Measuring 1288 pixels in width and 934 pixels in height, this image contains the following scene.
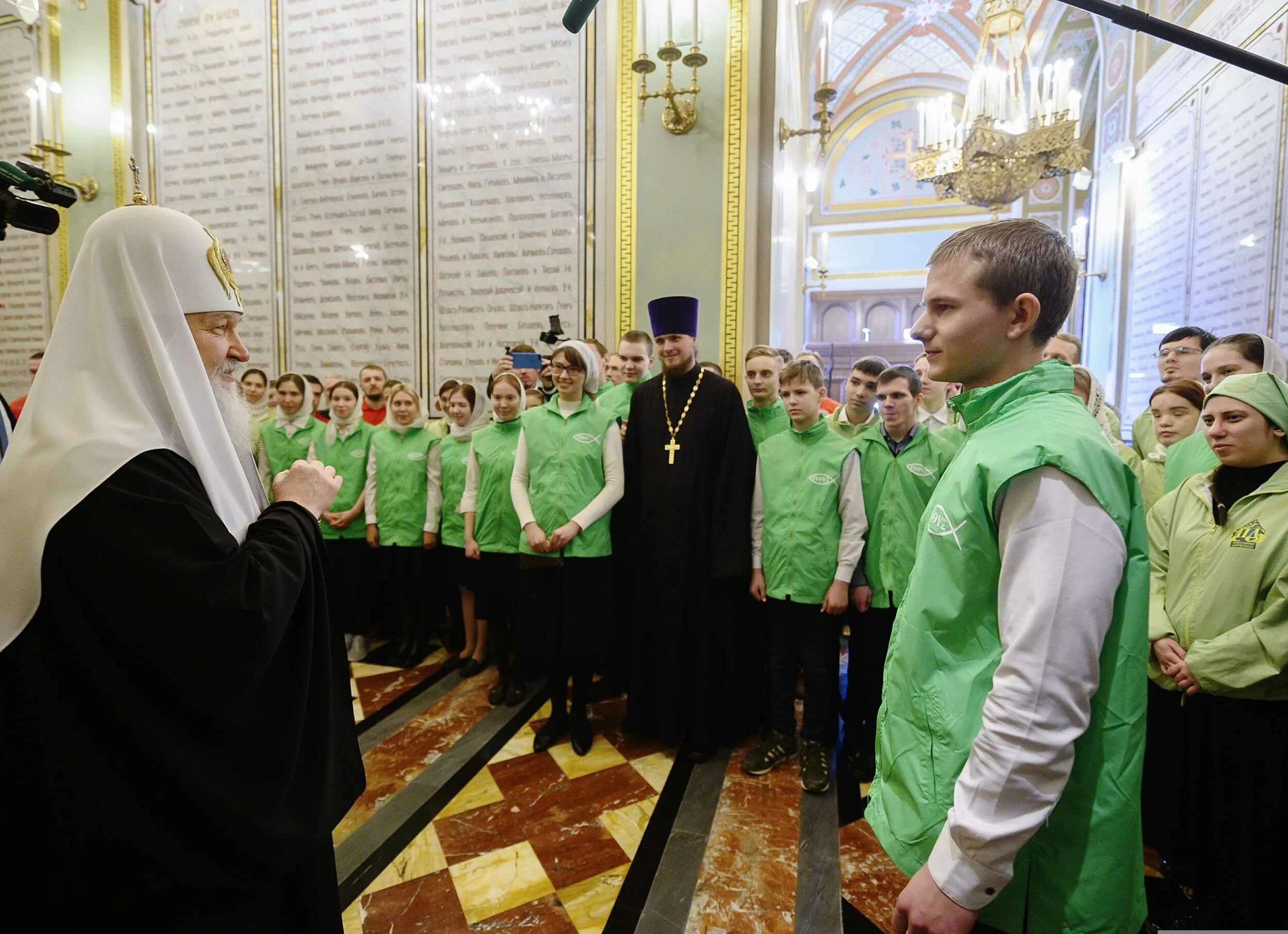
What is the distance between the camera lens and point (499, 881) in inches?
82.4

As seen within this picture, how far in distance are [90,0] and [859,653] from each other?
856 cm

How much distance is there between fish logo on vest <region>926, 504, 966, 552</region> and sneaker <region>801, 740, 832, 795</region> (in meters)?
1.93

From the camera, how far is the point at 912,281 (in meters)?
15.3

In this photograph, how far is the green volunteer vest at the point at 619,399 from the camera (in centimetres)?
373

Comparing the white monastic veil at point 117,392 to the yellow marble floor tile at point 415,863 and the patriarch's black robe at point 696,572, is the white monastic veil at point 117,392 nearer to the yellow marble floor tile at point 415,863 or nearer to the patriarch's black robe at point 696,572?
the yellow marble floor tile at point 415,863

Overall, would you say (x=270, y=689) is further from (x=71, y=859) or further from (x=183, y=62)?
(x=183, y=62)

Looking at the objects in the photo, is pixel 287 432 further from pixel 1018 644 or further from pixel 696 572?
pixel 1018 644

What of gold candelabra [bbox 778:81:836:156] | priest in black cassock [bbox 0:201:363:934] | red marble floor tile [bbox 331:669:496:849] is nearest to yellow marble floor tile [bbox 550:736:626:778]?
Answer: red marble floor tile [bbox 331:669:496:849]

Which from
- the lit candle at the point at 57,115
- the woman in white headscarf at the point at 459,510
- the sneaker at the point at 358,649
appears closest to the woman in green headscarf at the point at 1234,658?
the woman in white headscarf at the point at 459,510

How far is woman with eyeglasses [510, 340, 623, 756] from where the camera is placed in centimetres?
299

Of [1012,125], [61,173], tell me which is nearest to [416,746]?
[61,173]

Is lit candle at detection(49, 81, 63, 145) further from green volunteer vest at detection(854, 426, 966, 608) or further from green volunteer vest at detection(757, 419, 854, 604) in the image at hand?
green volunteer vest at detection(854, 426, 966, 608)

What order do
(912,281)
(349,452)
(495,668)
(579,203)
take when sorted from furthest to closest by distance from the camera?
(912,281) < (579,203) < (349,452) < (495,668)

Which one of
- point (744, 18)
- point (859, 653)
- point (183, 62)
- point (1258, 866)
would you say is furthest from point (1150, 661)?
point (183, 62)
